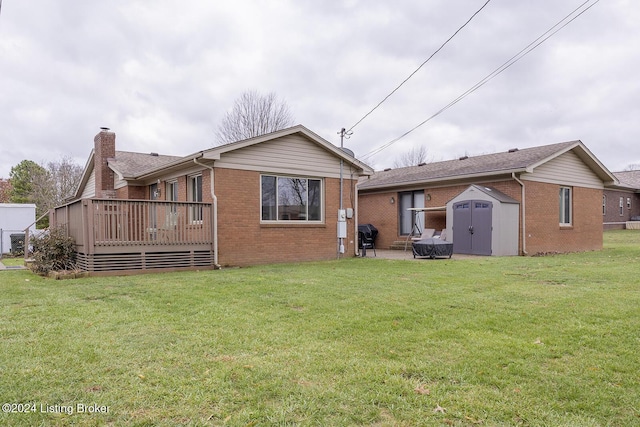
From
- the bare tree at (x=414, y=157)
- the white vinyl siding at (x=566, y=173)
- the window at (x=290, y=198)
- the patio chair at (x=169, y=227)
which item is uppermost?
the bare tree at (x=414, y=157)

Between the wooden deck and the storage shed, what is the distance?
1172cm

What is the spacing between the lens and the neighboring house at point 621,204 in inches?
1241

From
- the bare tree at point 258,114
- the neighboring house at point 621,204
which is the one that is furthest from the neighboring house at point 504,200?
the neighboring house at point 621,204

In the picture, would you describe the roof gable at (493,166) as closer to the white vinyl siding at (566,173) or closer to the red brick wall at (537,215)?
the white vinyl siding at (566,173)

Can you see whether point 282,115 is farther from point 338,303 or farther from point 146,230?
point 338,303

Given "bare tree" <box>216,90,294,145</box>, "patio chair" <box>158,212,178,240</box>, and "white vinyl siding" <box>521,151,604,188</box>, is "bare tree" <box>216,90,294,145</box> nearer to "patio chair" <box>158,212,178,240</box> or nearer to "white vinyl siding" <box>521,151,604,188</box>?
"white vinyl siding" <box>521,151,604,188</box>

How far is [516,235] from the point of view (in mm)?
15156

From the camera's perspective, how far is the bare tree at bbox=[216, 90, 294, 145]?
104 feet

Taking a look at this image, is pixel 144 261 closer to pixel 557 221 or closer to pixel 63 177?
pixel 557 221

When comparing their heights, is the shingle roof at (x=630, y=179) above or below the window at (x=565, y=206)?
above

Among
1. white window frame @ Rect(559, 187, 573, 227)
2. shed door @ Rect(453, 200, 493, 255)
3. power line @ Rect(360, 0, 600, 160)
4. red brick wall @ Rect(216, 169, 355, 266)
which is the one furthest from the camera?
white window frame @ Rect(559, 187, 573, 227)

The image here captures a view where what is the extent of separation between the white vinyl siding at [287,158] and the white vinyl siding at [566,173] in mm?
7196

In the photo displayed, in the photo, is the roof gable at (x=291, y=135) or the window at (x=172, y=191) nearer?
the roof gable at (x=291, y=135)

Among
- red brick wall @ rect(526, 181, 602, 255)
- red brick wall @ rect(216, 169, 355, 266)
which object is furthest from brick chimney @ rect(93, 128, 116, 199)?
red brick wall @ rect(526, 181, 602, 255)
